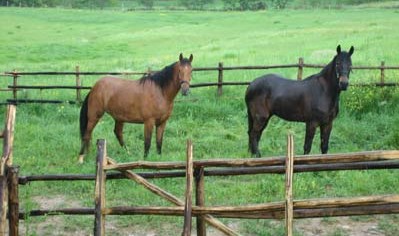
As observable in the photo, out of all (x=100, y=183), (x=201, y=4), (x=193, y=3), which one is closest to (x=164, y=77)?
(x=100, y=183)

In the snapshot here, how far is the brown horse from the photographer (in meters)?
10.1

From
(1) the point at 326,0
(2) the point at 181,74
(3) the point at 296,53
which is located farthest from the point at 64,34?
(1) the point at 326,0

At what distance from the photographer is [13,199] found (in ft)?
18.4

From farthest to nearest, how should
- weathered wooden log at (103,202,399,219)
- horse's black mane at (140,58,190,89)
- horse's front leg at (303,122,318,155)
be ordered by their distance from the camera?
1. horse's black mane at (140,58,190,89)
2. horse's front leg at (303,122,318,155)
3. weathered wooden log at (103,202,399,219)

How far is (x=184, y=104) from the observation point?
46.4ft

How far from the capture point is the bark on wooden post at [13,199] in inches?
217

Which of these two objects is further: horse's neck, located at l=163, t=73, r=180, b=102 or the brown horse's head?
horse's neck, located at l=163, t=73, r=180, b=102

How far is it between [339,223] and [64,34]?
32.5 meters

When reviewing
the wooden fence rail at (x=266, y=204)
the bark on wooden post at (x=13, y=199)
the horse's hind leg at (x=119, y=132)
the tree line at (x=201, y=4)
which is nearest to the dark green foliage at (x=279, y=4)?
the tree line at (x=201, y=4)

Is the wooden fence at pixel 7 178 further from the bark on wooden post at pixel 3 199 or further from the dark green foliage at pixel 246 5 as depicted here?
the dark green foliage at pixel 246 5

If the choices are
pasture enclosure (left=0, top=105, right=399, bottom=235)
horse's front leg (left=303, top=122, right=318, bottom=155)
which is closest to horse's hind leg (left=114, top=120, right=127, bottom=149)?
horse's front leg (left=303, top=122, right=318, bottom=155)

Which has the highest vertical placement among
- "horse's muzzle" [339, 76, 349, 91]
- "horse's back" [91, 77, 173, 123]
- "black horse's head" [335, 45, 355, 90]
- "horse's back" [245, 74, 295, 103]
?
"black horse's head" [335, 45, 355, 90]

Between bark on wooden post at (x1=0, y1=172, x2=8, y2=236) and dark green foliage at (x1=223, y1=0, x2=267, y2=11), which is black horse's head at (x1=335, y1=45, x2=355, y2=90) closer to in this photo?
bark on wooden post at (x1=0, y1=172, x2=8, y2=236)

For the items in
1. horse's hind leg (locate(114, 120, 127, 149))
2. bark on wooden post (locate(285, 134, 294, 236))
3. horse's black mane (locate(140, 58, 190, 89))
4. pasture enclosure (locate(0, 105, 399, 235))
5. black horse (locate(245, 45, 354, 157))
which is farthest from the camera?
horse's hind leg (locate(114, 120, 127, 149))
